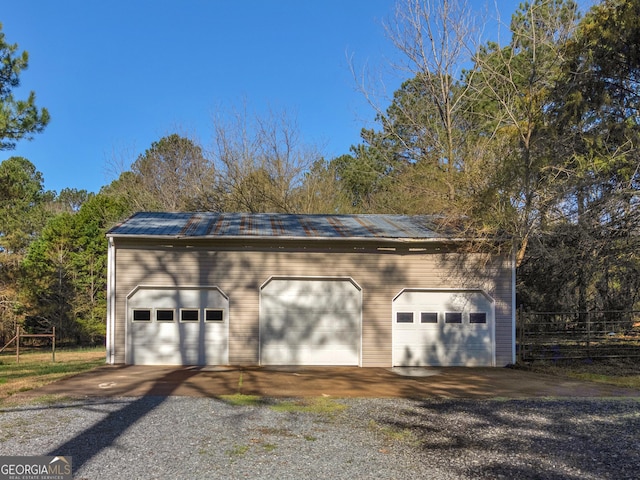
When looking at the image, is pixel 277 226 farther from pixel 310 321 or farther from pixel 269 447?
pixel 269 447

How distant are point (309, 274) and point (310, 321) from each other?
3.82 feet

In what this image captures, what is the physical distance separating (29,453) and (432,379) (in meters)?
7.65

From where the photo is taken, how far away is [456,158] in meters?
18.9

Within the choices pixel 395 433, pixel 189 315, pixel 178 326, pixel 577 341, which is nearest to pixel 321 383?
pixel 395 433

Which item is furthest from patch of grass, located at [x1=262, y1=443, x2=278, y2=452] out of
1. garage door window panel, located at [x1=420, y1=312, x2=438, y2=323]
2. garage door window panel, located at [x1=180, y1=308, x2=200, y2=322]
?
garage door window panel, located at [x1=420, y1=312, x2=438, y2=323]

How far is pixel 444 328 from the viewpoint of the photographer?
41.7 feet

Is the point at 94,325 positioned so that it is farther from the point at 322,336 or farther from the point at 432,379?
the point at 432,379

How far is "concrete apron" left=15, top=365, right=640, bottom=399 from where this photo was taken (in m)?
8.52

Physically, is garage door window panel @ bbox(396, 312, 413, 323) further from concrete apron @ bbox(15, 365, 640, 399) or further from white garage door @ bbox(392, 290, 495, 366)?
concrete apron @ bbox(15, 365, 640, 399)

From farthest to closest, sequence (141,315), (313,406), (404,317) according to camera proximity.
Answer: (404,317), (141,315), (313,406)

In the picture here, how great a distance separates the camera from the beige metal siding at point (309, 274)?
39.3 ft

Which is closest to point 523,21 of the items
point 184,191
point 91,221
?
point 184,191

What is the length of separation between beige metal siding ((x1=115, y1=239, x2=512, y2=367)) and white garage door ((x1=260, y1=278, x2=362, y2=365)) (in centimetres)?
21

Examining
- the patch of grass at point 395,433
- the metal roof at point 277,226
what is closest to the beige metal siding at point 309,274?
the metal roof at point 277,226
